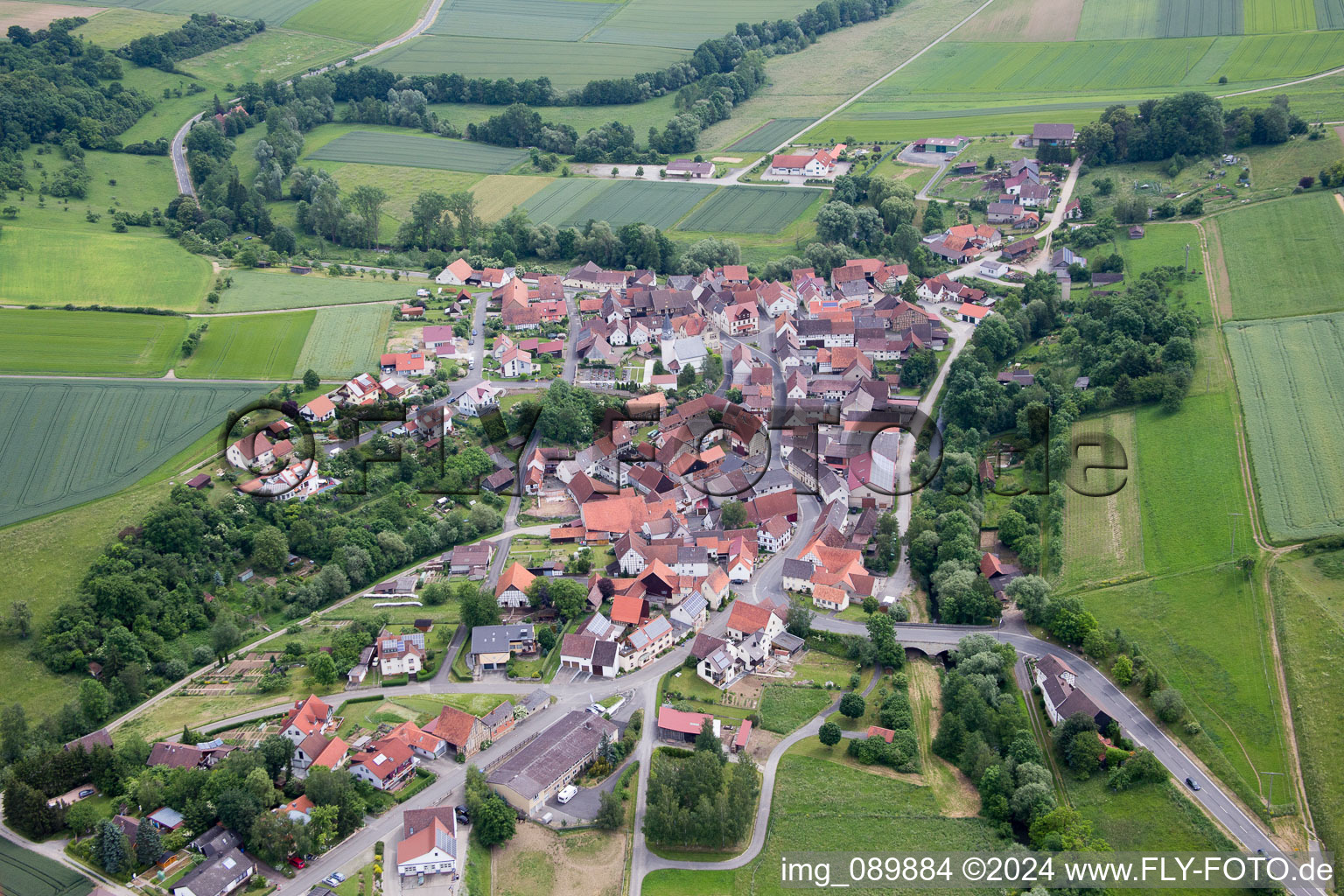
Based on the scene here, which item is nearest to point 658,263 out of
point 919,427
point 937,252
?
point 937,252

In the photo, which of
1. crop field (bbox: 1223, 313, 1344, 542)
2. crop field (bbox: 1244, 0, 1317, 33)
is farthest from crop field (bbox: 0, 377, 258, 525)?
crop field (bbox: 1244, 0, 1317, 33)

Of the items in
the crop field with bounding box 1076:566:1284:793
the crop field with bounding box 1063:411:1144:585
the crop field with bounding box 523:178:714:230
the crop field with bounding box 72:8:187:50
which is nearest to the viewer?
the crop field with bounding box 1076:566:1284:793

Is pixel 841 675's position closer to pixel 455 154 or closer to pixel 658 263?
pixel 658 263

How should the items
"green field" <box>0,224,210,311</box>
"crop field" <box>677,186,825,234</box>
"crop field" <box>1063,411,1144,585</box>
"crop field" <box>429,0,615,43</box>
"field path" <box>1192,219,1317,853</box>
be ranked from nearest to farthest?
"field path" <box>1192,219,1317,853</box> < "crop field" <box>1063,411,1144,585</box> < "green field" <box>0,224,210,311</box> < "crop field" <box>677,186,825,234</box> < "crop field" <box>429,0,615,43</box>

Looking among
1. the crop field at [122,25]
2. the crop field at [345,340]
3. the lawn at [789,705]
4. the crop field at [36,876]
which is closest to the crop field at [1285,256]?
the lawn at [789,705]

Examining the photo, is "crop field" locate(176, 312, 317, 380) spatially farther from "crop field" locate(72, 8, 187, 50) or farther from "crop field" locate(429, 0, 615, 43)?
"crop field" locate(429, 0, 615, 43)

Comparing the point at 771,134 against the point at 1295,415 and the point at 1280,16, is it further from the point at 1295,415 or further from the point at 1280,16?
the point at 1295,415

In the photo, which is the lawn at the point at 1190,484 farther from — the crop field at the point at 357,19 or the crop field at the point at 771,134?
the crop field at the point at 357,19
